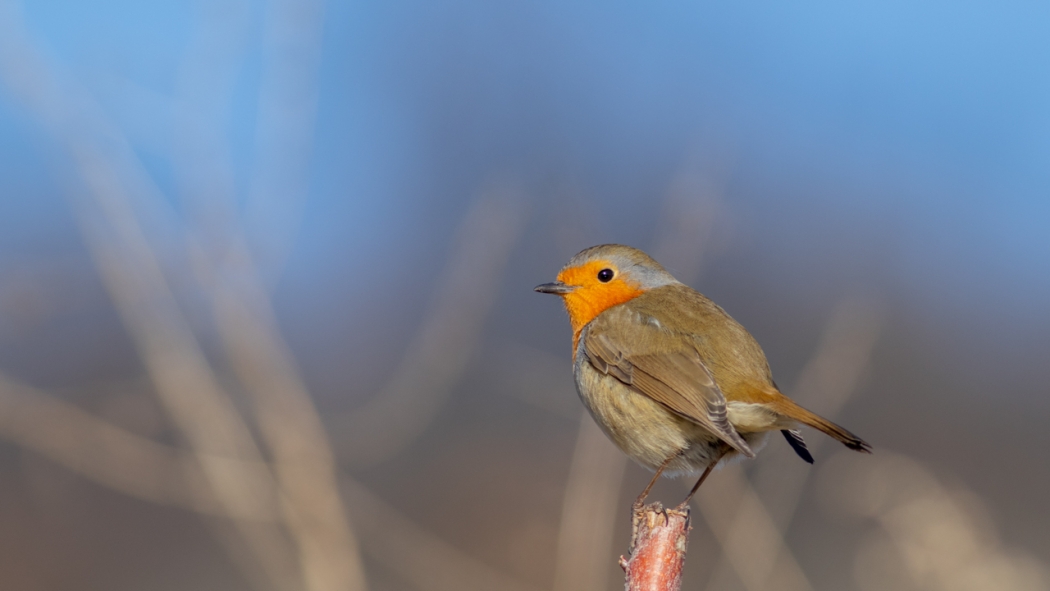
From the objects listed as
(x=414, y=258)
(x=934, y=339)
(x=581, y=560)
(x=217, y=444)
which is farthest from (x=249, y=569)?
(x=934, y=339)

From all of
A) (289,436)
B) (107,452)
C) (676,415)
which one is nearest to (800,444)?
(676,415)

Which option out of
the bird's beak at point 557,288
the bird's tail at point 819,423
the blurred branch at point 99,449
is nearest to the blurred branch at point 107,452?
the blurred branch at point 99,449

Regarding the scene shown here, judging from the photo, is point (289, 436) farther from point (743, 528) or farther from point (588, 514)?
point (743, 528)

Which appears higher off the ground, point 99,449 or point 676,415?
point 676,415

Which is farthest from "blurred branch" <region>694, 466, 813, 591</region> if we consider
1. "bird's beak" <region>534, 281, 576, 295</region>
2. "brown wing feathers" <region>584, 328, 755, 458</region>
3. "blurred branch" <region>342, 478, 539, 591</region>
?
"blurred branch" <region>342, 478, 539, 591</region>

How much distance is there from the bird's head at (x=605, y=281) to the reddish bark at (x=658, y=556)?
4.36 ft

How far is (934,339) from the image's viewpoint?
32.2 feet

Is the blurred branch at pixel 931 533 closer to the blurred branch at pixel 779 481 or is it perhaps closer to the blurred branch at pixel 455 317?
the blurred branch at pixel 779 481

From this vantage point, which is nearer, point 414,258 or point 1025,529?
point 1025,529

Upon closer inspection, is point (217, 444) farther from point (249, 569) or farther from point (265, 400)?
point (249, 569)

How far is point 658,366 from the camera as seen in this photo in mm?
3021

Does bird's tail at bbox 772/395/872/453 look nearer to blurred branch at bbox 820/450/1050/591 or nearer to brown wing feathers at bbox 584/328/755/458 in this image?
brown wing feathers at bbox 584/328/755/458

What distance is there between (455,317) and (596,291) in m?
0.61

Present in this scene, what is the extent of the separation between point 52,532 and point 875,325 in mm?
6084
